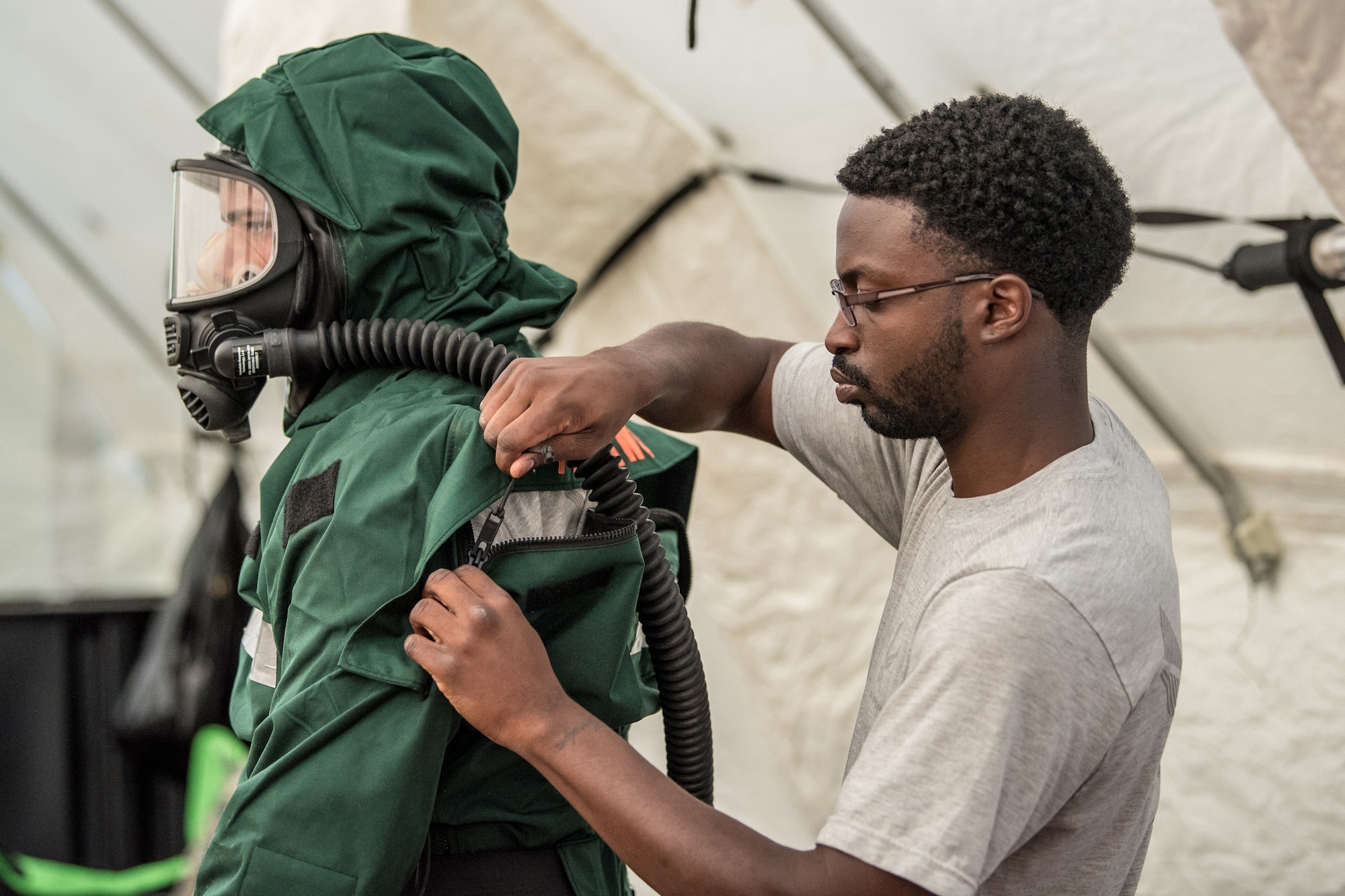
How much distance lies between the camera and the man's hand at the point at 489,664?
121 cm

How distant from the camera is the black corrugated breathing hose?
144 centimetres

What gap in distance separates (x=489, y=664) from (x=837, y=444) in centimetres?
67

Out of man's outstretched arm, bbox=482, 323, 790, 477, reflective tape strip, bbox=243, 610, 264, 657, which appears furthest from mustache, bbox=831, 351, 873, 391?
reflective tape strip, bbox=243, 610, 264, 657

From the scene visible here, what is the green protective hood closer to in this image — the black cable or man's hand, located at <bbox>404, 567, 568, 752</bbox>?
man's hand, located at <bbox>404, 567, 568, 752</bbox>

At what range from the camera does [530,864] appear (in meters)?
1.45

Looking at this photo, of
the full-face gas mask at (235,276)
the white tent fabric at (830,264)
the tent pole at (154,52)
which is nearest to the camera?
the full-face gas mask at (235,276)

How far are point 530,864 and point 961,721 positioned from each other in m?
0.64

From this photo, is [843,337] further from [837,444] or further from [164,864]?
[164,864]

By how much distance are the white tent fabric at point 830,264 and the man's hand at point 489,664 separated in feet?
4.00

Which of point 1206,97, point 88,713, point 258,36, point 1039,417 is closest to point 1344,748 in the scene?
point 1206,97

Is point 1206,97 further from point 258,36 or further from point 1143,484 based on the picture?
point 258,36

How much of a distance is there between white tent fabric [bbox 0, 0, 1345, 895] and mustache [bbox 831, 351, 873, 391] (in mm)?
731

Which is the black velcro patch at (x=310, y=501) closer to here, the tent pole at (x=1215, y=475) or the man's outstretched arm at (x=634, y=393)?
the man's outstretched arm at (x=634, y=393)

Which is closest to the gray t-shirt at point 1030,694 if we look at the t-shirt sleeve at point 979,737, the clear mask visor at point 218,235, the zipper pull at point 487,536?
the t-shirt sleeve at point 979,737
